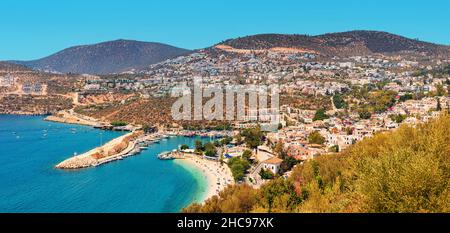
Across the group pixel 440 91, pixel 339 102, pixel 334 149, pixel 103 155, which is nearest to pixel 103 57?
pixel 339 102

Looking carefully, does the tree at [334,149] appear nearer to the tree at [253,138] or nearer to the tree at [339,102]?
the tree at [253,138]

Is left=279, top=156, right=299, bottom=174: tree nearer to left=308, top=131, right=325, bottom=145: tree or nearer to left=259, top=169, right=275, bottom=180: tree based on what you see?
left=259, top=169, right=275, bottom=180: tree

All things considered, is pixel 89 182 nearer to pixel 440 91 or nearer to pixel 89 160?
pixel 89 160

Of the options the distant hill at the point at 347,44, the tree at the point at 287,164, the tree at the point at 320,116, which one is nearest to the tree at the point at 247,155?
the tree at the point at 287,164

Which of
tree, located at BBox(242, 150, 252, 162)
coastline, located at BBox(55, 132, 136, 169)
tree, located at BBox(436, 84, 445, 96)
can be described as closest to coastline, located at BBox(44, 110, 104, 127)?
coastline, located at BBox(55, 132, 136, 169)
